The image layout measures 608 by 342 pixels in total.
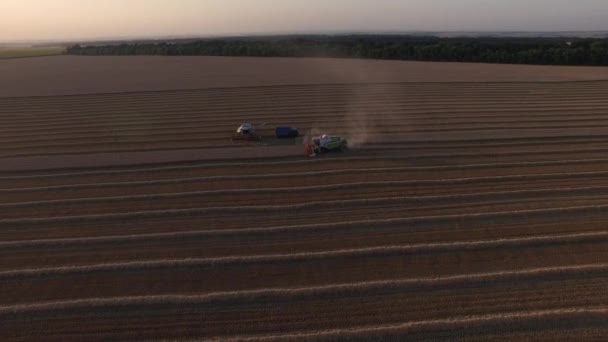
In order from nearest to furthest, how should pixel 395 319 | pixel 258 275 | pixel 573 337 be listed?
pixel 573 337
pixel 395 319
pixel 258 275

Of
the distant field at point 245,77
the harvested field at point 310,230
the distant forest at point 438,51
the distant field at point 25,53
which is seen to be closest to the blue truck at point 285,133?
the harvested field at point 310,230

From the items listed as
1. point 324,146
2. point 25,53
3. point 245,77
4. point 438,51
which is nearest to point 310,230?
point 324,146

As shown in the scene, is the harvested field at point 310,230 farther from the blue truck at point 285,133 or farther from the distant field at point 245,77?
the distant field at point 245,77

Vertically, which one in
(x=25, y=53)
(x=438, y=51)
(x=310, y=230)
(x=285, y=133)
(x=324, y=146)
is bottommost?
(x=310, y=230)

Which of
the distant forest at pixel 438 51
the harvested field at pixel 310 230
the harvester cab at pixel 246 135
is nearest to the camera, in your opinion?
the harvested field at pixel 310 230

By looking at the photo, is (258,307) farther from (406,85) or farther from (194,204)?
(406,85)

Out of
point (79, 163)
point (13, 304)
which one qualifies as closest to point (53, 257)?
point (13, 304)

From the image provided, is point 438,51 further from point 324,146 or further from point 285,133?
point 324,146

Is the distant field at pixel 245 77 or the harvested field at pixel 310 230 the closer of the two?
the harvested field at pixel 310 230
